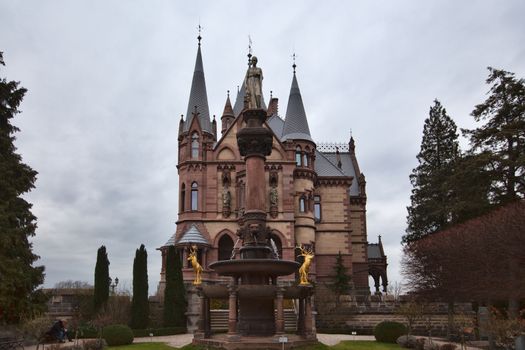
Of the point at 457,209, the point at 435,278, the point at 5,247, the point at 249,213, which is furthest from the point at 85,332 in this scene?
the point at 457,209

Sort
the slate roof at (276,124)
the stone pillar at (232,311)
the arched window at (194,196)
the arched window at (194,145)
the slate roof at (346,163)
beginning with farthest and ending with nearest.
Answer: the slate roof at (346,163)
the slate roof at (276,124)
the arched window at (194,145)
the arched window at (194,196)
the stone pillar at (232,311)

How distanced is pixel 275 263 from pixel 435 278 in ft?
69.0

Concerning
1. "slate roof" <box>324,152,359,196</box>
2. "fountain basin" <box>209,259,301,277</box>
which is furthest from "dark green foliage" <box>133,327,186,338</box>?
"slate roof" <box>324,152,359,196</box>

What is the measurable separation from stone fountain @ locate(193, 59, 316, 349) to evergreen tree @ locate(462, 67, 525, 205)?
21.1 m

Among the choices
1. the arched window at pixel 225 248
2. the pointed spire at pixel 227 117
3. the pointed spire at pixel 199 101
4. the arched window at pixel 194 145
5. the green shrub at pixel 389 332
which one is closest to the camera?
the green shrub at pixel 389 332

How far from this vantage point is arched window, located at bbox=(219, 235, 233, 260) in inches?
2023

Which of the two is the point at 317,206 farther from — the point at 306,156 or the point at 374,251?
the point at 374,251

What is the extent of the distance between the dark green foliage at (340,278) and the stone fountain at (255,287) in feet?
84.0

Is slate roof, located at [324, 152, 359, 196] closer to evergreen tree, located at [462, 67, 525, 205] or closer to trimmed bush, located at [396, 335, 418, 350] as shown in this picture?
evergreen tree, located at [462, 67, 525, 205]

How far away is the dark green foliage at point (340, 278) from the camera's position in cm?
5047

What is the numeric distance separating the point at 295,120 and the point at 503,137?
1990 centimetres

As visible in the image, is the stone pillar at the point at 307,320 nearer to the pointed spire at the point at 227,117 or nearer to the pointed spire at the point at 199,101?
the pointed spire at the point at 199,101

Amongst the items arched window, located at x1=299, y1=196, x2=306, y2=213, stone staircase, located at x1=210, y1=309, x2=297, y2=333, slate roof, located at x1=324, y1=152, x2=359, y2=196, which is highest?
slate roof, located at x1=324, y1=152, x2=359, y2=196

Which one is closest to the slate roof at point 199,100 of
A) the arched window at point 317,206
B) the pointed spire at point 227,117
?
the pointed spire at point 227,117
